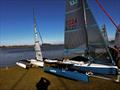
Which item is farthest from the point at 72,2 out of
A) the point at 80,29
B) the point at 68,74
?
the point at 68,74

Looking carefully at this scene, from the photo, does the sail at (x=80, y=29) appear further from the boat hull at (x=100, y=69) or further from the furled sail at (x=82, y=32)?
the boat hull at (x=100, y=69)

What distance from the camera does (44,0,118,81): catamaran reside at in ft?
67.4

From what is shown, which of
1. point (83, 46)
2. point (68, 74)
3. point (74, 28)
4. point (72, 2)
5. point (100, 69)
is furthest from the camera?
point (72, 2)

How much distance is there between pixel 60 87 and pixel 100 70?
581 cm

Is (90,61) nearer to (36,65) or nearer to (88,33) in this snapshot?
(88,33)

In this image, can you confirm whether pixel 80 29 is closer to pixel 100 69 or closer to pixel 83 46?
pixel 83 46

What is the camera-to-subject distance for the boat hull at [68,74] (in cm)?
1806

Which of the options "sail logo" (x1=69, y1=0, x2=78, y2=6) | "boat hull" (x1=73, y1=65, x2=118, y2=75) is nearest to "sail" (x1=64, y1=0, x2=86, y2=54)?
"sail logo" (x1=69, y1=0, x2=78, y2=6)

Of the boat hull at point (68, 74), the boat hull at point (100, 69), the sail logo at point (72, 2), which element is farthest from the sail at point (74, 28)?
the boat hull at point (68, 74)

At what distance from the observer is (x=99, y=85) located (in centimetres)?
1659

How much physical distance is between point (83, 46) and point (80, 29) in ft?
7.37

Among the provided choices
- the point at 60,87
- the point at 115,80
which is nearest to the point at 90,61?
the point at 115,80

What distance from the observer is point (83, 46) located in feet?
76.4

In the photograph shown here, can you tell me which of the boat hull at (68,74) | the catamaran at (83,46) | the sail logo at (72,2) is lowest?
the boat hull at (68,74)
